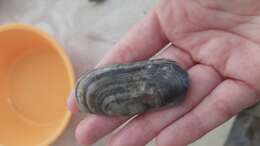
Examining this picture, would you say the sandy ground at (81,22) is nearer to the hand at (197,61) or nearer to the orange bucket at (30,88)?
the orange bucket at (30,88)

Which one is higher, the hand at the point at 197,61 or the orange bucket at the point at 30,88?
the orange bucket at the point at 30,88

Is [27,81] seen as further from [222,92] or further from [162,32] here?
[222,92]

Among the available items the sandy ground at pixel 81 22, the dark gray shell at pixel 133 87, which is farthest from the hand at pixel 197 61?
the sandy ground at pixel 81 22

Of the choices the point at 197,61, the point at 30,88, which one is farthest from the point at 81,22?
the point at 197,61

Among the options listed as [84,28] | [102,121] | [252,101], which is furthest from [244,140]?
[84,28]

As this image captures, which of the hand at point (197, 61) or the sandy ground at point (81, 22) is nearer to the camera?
the hand at point (197, 61)

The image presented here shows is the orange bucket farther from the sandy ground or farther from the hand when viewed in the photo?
the hand
